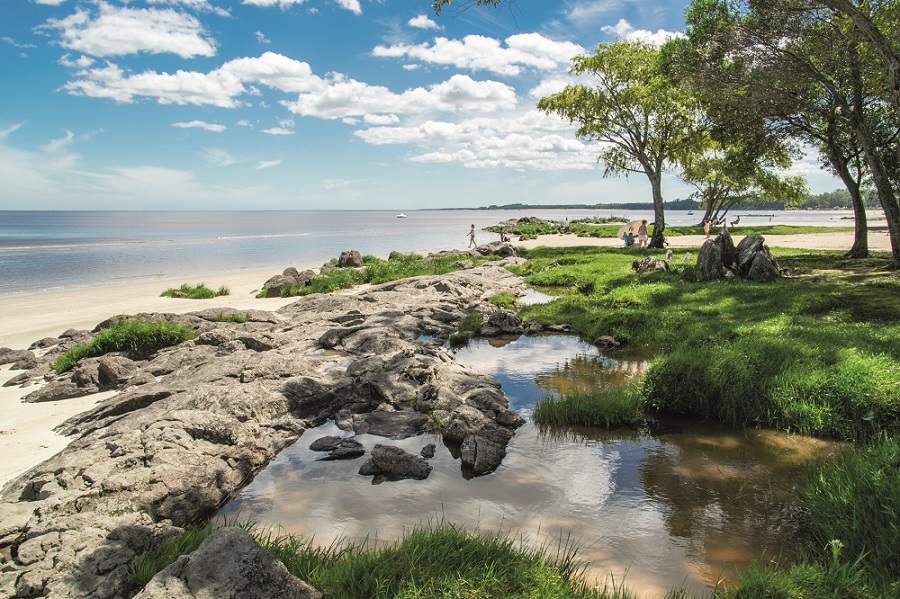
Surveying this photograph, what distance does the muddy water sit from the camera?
5.33 m

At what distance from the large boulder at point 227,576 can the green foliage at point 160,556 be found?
394 mm

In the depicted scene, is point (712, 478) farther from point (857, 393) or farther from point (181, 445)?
point (181, 445)

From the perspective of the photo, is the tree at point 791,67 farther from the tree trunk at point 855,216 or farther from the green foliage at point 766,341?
the green foliage at point 766,341

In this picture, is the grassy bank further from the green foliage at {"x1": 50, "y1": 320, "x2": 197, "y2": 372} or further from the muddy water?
the green foliage at {"x1": 50, "y1": 320, "x2": 197, "y2": 372}

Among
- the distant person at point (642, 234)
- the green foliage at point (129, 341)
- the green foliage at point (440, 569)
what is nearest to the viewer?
the green foliage at point (440, 569)

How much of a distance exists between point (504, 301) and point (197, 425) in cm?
1427

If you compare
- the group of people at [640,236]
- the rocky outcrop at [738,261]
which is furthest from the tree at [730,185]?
the rocky outcrop at [738,261]

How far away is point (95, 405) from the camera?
31.3ft

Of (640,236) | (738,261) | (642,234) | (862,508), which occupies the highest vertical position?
(642,234)

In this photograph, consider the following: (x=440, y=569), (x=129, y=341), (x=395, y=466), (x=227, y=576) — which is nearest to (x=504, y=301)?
(x=129, y=341)

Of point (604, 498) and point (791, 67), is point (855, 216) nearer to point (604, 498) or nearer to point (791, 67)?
point (791, 67)

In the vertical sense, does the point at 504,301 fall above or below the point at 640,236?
below

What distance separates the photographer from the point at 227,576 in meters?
3.97

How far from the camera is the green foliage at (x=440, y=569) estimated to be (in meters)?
4.32
